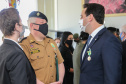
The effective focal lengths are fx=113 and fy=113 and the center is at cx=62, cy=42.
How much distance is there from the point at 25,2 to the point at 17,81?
126 inches

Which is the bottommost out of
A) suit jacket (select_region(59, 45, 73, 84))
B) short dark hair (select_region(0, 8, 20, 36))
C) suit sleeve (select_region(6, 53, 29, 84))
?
suit jacket (select_region(59, 45, 73, 84))

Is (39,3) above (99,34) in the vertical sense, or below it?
above

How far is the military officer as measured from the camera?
1413 mm

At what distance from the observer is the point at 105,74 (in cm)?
108

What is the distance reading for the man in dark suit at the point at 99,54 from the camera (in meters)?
1.05

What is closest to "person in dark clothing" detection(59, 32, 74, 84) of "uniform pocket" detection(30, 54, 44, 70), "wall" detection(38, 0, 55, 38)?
"uniform pocket" detection(30, 54, 44, 70)

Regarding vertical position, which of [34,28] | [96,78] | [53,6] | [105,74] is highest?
[53,6]

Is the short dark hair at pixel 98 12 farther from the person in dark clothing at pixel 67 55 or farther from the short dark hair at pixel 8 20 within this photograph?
the person in dark clothing at pixel 67 55

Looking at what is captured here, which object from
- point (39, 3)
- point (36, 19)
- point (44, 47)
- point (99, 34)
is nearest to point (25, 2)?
point (39, 3)

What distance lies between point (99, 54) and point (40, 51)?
74cm

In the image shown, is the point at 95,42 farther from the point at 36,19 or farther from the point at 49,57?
the point at 36,19

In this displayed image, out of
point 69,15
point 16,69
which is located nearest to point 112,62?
point 16,69

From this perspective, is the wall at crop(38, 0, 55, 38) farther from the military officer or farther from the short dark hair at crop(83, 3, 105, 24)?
the short dark hair at crop(83, 3, 105, 24)

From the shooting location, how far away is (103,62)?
3.56 ft
